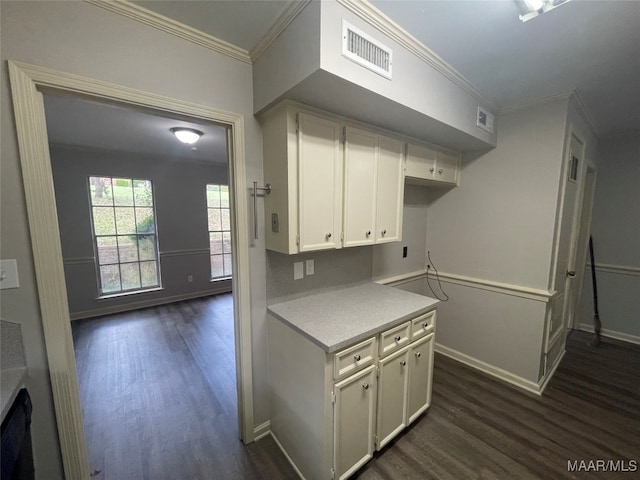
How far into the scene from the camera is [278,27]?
1313mm

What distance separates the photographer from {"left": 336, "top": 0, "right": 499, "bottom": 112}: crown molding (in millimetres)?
1199

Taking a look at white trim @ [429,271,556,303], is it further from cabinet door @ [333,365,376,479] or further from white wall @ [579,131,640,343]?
white wall @ [579,131,640,343]

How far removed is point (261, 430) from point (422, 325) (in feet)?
4.58

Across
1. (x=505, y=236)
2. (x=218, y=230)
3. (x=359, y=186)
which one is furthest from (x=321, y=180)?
(x=218, y=230)

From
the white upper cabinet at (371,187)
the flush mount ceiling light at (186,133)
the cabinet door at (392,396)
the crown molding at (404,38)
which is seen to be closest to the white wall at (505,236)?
the crown molding at (404,38)

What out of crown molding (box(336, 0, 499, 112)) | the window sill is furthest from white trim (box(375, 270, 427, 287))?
the window sill

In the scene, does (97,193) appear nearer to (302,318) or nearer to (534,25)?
(302,318)

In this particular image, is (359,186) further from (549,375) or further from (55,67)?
(549,375)

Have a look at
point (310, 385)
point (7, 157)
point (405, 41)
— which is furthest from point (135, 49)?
point (310, 385)

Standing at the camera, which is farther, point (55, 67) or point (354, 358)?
point (354, 358)

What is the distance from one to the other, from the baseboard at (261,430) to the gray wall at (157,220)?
12.0 ft

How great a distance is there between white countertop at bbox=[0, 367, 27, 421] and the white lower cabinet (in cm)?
115

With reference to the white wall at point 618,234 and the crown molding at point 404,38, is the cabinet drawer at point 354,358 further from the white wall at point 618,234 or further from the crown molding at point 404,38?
the white wall at point 618,234

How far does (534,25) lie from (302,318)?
81.0 inches
